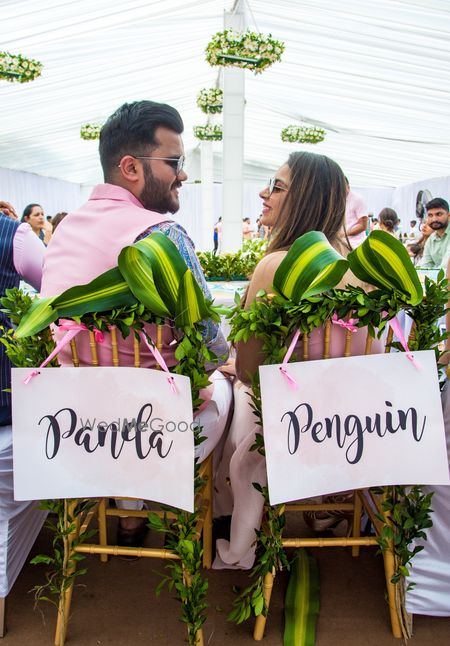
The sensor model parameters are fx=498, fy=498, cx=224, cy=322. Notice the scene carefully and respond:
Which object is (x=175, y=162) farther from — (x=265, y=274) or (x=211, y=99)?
(x=211, y=99)

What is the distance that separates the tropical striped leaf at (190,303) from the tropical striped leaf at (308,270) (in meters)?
0.16

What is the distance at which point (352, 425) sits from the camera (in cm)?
108

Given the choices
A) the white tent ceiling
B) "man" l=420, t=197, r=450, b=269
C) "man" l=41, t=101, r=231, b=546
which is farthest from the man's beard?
the white tent ceiling

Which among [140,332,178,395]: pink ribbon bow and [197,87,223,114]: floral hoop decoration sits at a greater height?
[197,87,223,114]: floral hoop decoration

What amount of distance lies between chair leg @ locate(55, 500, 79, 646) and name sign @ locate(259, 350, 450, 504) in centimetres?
49

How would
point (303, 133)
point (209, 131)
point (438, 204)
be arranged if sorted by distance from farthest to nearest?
point (209, 131) → point (303, 133) → point (438, 204)

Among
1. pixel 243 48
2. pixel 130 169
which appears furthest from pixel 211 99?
pixel 130 169

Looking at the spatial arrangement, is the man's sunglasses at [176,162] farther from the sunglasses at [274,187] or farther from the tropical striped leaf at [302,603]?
the tropical striped leaf at [302,603]

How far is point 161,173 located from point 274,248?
41 centimetres

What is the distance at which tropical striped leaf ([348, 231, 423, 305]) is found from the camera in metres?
0.98

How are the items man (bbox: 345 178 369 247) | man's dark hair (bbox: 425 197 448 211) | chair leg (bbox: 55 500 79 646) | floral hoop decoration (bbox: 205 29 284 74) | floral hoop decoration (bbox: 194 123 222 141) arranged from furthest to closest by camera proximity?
floral hoop decoration (bbox: 194 123 222 141)
floral hoop decoration (bbox: 205 29 284 74)
man's dark hair (bbox: 425 197 448 211)
man (bbox: 345 178 369 247)
chair leg (bbox: 55 500 79 646)

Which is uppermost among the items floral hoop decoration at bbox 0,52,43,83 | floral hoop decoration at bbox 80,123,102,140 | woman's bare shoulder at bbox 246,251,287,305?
floral hoop decoration at bbox 80,123,102,140

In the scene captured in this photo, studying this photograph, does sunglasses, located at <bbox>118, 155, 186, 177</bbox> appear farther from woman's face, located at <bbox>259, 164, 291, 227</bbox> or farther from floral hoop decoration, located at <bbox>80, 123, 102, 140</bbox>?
floral hoop decoration, located at <bbox>80, 123, 102, 140</bbox>

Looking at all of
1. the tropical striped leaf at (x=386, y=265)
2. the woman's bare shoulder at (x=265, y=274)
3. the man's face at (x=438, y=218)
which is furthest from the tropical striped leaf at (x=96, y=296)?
the man's face at (x=438, y=218)
